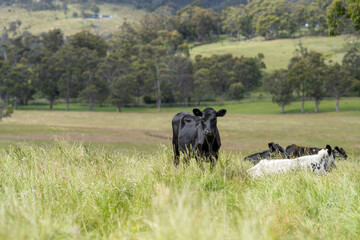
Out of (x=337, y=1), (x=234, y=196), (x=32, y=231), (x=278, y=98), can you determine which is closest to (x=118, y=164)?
(x=234, y=196)

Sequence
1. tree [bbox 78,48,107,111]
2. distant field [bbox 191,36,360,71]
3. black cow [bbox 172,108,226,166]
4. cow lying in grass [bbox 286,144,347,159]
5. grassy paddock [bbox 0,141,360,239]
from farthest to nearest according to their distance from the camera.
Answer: distant field [bbox 191,36,360,71] < tree [bbox 78,48,107,111] < cow lying in grass [bbox 286,144,347,159] < black cow [bbox 172,108,226,166] < grassy paddock [bbox 0,141,360,239]

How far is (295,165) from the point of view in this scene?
9.90 metres

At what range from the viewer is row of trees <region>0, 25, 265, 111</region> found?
109 meters

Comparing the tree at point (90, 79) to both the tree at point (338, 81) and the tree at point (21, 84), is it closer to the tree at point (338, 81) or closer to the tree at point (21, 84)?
the tree at point (21, 84)

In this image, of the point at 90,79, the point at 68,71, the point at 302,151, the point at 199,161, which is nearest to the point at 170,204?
the point at 199,161

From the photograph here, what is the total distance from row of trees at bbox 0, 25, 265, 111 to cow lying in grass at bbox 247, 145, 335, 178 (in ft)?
305

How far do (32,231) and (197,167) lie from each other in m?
4.17

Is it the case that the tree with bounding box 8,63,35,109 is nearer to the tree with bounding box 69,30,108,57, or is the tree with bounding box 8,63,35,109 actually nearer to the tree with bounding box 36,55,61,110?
the tree with bounding box 36,55,61,110

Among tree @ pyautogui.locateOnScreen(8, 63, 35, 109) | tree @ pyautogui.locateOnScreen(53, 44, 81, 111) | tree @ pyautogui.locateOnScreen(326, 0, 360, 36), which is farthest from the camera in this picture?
tree @ pyautogui.locateOnScreen(53, 44, 81, 111)

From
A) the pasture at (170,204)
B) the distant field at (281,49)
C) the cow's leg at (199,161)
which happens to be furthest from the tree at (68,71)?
the pasture at (170,204)

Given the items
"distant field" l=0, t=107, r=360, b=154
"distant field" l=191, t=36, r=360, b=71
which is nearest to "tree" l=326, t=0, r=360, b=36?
"distant field" l=0, t=107, r=360, b=154

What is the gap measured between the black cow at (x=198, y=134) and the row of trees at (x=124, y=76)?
91859 millimetres

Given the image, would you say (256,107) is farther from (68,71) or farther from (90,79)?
(68,71)

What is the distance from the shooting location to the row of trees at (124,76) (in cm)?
10912
